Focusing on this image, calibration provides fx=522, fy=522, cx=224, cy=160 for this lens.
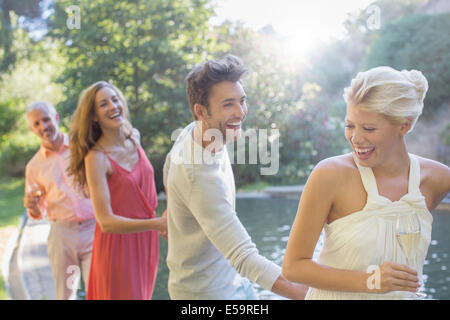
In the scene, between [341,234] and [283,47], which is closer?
[341,234]

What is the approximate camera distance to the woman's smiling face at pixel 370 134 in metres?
1.35

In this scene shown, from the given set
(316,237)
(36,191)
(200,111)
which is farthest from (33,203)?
(316,237)

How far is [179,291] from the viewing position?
1861 mm

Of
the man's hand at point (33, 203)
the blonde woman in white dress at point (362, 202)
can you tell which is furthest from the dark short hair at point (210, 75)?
the man's hand at point (33, 203)

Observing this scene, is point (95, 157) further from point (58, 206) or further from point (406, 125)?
point (406, 125)

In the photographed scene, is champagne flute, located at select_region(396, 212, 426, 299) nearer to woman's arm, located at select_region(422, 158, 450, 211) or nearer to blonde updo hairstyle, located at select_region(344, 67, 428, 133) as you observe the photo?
woman's arm, located at select_region(422, 158, 450, 211)

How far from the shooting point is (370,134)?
1359 millimetres

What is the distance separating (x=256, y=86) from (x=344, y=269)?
8798 mm

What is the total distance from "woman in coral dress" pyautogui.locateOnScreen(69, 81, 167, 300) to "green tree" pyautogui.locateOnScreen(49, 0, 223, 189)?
7029 mm

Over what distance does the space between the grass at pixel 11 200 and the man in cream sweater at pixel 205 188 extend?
6490 mm

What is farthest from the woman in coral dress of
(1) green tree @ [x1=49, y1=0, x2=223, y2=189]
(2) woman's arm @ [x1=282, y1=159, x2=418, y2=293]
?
(1) green tree @ [x1=49, y1=0, x2=223, y2=189]

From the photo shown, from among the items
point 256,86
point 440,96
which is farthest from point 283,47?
point 440,96
